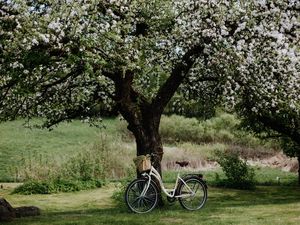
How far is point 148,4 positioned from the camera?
13.6 m

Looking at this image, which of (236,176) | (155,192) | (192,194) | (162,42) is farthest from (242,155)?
(155,192)

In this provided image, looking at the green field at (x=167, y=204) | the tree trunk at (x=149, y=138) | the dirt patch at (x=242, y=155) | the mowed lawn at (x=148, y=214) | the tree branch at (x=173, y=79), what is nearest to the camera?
the mowed lawn at (x=148, y=214)

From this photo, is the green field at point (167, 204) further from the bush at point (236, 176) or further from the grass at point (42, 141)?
the bush at point (236, 176)

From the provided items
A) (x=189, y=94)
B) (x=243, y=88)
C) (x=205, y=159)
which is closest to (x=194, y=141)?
(x=205, y=159)

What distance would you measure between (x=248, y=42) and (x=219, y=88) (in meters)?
3.13

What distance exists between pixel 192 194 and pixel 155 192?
1040 mm

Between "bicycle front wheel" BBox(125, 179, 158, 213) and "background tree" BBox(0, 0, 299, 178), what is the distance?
1302 mm

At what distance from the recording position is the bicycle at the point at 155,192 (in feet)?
44.0

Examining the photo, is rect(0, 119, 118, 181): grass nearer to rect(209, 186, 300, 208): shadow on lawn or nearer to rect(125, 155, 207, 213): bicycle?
rect(209, 186, 300, 208): shadow on lawn

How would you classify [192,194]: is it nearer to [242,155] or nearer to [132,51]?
[132,51]

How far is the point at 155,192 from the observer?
1352cm

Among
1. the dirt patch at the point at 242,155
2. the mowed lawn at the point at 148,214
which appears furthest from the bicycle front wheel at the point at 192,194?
the dirt patch at the point at 242,155

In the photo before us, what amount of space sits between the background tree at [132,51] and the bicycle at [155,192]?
109 centimetres

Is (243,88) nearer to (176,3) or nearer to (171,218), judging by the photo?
(176,3)
